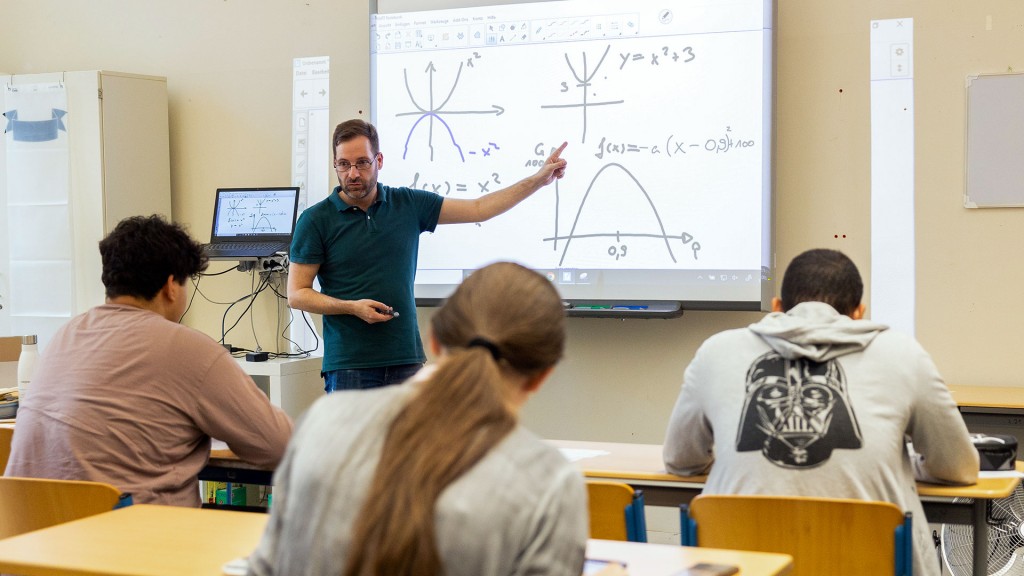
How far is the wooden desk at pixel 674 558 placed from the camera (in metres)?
1.60

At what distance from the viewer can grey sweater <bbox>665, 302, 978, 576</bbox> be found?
2008mm

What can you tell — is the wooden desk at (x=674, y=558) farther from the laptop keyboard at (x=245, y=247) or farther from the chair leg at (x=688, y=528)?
the laptop keyboard at (x=245, y=247)

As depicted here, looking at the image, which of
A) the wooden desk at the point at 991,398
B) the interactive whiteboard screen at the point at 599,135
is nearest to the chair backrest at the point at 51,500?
the interactive whiteboard screen at the point at 599,135

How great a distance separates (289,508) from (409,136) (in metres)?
3.40

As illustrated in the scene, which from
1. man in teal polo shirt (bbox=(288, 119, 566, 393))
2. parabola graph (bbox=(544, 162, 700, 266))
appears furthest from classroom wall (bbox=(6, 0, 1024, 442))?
man in teal polo shirt (bbox=(288, 119, 566, 393))

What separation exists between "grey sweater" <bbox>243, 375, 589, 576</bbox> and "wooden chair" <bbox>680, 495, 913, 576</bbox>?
856 millimetres

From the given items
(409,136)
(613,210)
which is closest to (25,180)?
(409,136)

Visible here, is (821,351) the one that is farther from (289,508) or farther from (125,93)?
(125,93)

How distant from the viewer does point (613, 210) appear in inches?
162

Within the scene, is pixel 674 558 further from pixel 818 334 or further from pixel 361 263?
pixel 361 263

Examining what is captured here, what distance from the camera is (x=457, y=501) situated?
40.0 inches

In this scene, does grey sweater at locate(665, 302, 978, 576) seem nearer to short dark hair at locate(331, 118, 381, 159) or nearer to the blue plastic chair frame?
the blue plastic chair frame

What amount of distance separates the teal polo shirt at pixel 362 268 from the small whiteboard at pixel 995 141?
6.87 ft

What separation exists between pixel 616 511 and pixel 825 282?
2.15 feet
